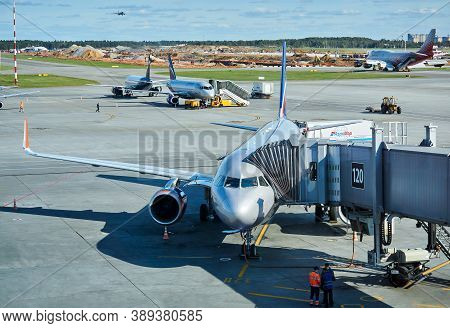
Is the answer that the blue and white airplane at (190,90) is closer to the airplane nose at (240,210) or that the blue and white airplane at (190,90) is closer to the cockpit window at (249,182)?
the cockpit window at (249,182)

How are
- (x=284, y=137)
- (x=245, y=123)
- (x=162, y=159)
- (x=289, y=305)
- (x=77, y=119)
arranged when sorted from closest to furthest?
(x=289, y=305)
(x=284, y=137)
(x=162, y=159)
(x=245, y=123)
(x=77, y=119)

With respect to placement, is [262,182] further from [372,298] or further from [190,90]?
[190,90]

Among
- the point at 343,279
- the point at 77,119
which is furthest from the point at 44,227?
the point at 77,119

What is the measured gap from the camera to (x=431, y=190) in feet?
88.7

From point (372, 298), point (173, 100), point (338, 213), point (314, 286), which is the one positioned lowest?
point (372, 298)

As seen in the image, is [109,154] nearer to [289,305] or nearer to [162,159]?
[162,159]

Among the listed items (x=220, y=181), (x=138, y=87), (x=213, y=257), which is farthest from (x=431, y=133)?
(x=138, y=87)

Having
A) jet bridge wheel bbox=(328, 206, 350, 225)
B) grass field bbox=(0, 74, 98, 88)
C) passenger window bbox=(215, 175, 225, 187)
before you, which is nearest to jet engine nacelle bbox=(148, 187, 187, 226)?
passenger window bbox=(215, 175, 225, 187)

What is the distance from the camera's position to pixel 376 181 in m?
29.3

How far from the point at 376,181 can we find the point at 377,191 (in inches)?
16.5

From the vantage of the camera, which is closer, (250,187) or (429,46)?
(250,187)

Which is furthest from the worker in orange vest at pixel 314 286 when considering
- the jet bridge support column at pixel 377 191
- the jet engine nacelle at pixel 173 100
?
the jet engine nacelle at pixel 173 100

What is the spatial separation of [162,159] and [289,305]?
3619 centimetres

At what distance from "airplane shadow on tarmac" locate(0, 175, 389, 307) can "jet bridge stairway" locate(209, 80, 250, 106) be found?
69610mm
